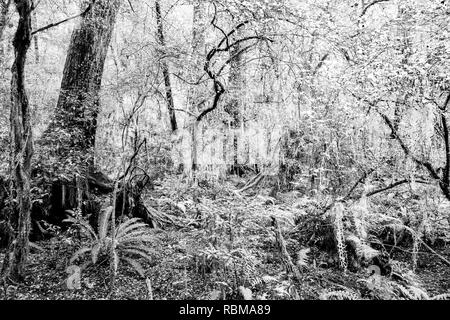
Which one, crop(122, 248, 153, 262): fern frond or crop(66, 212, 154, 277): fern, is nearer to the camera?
crop(66, 212, 154, 277): fern

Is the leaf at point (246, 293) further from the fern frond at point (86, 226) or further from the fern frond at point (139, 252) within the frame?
the fern frond at point (86, 226)

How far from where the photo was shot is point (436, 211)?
573cm

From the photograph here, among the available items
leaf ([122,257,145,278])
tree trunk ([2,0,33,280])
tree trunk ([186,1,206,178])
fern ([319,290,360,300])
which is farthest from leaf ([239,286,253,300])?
tree trunk ([186,1,206,178])

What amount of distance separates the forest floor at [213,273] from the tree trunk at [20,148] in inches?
14.9

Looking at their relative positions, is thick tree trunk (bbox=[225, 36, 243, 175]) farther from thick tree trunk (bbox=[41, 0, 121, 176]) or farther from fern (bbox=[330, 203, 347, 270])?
fern (bbox=[330, 203, 347, 270])

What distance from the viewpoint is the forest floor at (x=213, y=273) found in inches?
161

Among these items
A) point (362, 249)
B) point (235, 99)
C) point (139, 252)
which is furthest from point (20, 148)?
point (235, 99)

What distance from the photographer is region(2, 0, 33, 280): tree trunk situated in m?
3.54

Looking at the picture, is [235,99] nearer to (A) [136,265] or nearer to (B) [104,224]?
(B) [104,224]

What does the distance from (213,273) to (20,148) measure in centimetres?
312

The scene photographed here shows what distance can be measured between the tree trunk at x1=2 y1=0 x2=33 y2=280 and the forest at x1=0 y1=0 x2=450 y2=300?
15mm

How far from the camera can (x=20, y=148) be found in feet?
12.2

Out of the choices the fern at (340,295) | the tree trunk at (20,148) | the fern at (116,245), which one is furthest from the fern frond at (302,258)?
the tree trunk at (20,148)

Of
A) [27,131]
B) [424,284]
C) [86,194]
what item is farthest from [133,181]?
[424,284]
